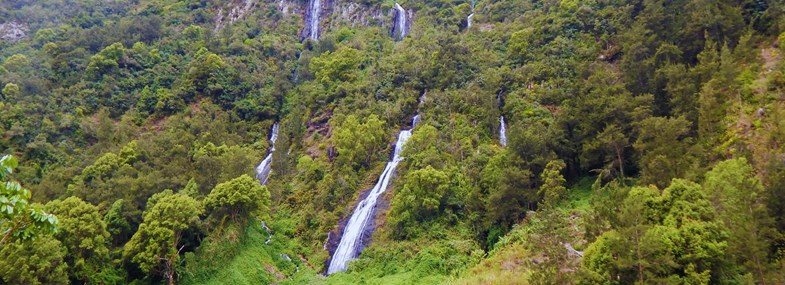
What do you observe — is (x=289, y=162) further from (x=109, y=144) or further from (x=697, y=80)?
(x=697, y=80)

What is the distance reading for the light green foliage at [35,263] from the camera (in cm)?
2264

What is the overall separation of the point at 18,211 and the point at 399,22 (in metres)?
71.0

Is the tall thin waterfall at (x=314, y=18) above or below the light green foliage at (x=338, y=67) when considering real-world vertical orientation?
above

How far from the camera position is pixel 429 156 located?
33531mm

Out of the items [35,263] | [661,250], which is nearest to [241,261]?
[35,263]

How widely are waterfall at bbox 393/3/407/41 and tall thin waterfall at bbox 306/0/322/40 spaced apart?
576 inches

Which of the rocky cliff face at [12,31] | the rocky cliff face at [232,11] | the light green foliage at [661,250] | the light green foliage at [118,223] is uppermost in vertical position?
the rocky cliff face at [232,11]

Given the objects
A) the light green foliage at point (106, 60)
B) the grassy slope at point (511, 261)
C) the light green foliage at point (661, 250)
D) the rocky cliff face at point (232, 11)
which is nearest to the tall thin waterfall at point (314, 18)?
the rocky cliff face at point (232, 11)

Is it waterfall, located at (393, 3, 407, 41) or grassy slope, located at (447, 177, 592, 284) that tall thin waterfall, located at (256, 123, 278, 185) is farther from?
waterfall, located at (393, 3, 407, 41)

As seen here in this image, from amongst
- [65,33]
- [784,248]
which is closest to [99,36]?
[65,33]

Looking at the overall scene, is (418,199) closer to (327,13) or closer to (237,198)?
(237,198)

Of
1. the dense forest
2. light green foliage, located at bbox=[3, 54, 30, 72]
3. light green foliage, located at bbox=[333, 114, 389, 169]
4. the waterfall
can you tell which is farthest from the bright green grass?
the waterfall

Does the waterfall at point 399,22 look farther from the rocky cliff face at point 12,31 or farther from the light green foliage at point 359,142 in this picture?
the rocky cliff face at point 12,31

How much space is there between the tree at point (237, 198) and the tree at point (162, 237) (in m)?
2.30
